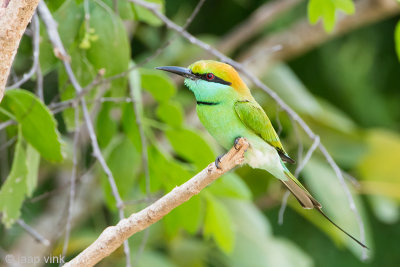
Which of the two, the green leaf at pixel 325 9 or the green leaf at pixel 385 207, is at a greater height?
the green leaf at pixel 325 9

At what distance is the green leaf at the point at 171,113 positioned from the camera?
1958 mm

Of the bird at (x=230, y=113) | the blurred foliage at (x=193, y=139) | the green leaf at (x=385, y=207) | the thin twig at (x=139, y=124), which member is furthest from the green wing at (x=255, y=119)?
the green leaf at (x=385, y=207)

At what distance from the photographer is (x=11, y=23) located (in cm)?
119

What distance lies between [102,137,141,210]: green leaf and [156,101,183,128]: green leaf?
13 centimetres

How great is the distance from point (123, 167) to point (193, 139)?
0.23 m

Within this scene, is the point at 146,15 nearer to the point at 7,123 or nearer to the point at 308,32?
the point at 7,123

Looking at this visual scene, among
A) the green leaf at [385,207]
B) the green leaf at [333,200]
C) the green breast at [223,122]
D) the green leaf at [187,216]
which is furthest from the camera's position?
the green leaf at [385,207]

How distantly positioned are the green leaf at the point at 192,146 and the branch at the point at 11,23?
796 millimetres

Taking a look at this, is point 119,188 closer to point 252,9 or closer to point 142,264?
point 142,264

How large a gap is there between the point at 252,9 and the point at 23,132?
6.63 feet

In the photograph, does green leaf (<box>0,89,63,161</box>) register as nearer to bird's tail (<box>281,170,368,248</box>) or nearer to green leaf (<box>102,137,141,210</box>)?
green leaf (<box>102,137,141,210</box>)

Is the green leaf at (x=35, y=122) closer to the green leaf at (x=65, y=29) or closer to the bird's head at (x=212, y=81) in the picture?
the green leaf at (x=65, y=29)

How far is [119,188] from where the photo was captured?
1.99 m

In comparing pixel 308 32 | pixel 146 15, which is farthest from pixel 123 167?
pixel 308 32
